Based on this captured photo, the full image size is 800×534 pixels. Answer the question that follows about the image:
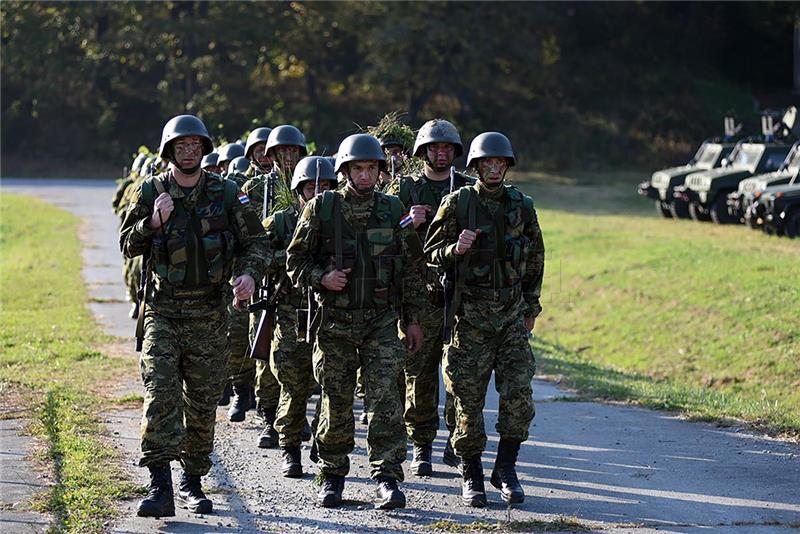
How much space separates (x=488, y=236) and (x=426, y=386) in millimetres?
1408

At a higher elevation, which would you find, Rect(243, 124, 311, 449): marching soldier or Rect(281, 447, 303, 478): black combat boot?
Rect(243, 124, 311, 449): marching soldier

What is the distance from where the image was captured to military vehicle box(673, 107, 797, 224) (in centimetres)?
3148

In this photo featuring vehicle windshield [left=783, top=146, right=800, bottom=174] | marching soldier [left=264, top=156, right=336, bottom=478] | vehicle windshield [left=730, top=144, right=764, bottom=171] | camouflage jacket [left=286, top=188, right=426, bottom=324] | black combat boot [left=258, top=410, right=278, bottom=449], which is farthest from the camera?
vehicle windshield [left=730, top=144, right=764, bottom=171]

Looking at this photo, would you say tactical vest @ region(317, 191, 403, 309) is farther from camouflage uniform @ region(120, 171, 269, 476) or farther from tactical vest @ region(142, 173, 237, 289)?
tactical vest @ region(142, 173, 237, 289)

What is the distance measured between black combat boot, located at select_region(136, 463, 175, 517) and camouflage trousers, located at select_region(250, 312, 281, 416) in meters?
2.26

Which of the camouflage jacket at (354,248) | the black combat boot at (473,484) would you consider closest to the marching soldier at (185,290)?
the camouflage jacket at (354,248)

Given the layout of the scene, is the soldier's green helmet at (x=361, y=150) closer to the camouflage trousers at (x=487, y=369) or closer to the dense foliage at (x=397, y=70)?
the camouflage trousers at (x=487, y=369)

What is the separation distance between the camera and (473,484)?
26.5 ft

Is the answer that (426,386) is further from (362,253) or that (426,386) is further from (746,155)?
(746,155)

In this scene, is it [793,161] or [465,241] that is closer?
[465,241]

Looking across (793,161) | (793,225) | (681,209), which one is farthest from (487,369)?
(681,209)

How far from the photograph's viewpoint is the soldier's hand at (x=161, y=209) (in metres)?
7.48

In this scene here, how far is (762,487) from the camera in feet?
27.6

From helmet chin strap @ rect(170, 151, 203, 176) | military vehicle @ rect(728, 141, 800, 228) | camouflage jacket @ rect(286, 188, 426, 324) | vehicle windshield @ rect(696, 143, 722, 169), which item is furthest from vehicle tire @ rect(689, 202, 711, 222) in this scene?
helmet chin strap @ rect(170, 151, 203, 176)
